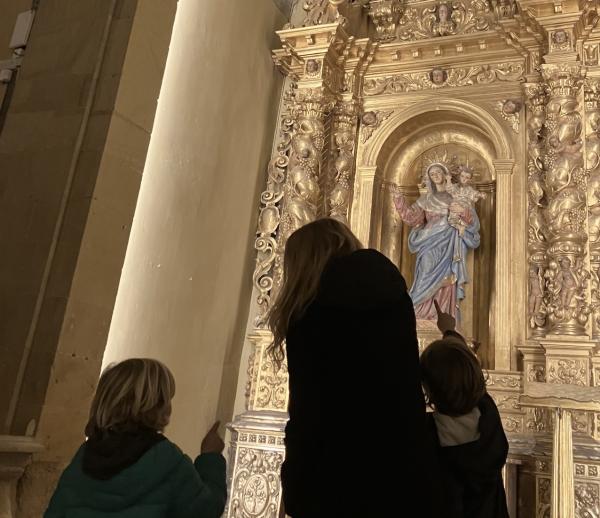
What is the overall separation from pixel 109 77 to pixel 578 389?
3360 mm

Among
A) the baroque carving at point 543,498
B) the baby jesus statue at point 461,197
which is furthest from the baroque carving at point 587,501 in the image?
the baby jesus statue at point 461,197

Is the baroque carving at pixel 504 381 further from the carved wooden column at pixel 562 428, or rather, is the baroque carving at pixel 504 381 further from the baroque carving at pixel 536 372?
the carved wooden column at pixel 562 428

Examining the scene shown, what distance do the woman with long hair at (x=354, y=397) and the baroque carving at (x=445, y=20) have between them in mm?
5525

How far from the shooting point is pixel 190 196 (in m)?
5.52

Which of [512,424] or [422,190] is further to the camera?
[422,190]

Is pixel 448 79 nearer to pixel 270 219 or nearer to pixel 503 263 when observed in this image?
pixel 503 263

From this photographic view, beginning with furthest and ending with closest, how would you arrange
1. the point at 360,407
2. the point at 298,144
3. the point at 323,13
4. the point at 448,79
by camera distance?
1. the point at 323,13
2. the point at 448,79
3. the point at 298,144
4. the point at 360,407

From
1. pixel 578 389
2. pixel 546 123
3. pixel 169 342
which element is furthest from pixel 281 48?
pixel 578 389

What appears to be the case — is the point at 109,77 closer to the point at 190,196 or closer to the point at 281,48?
the point at 190,196

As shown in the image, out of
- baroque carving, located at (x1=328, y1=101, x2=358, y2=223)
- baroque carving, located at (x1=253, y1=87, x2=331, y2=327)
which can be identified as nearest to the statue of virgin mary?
baroque carving, located at (x1=328, y1=101, x2=358, y2=223)

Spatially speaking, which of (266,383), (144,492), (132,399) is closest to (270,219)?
(266,383)

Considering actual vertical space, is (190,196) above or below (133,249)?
above

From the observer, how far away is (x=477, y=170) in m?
6.53

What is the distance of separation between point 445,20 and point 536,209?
94.2 inches
